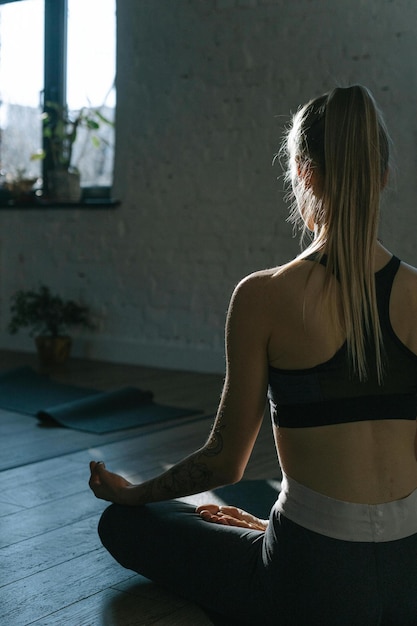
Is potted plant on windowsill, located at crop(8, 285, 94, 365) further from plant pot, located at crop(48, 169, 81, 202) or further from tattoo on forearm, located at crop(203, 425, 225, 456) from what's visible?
tattoo on forearm, located at crop(203, 425, 225, 456)

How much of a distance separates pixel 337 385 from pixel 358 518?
0.75ft

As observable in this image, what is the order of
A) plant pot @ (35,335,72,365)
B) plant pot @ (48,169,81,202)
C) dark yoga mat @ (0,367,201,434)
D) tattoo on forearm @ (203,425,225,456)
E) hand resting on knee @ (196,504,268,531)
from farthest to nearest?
plant pot @ (48,169,81,202) < plant pot @ (35,335,72,365) < dark yoga mat @ (0,367,201,434) < hand resting on knee @ (196,504,268,531) < tattoo on forearm @ (203,425,225,456)

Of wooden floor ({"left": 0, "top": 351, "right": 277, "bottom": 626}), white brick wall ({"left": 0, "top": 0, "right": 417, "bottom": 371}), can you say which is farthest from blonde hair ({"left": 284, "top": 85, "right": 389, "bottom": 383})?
white brick wall ({"left": 0, "top": 0, "right": 417, "bottom": 371})

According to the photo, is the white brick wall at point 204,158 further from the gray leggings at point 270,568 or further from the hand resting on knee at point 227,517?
the gray leggings at point 270,568

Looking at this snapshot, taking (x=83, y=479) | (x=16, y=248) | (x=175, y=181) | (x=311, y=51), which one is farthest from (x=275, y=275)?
(x=16, y=248)

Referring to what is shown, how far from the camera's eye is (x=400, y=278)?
142cm

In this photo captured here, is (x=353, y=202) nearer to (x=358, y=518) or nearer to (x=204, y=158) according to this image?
(x=358, y=518)

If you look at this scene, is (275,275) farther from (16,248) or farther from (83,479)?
(16,248)

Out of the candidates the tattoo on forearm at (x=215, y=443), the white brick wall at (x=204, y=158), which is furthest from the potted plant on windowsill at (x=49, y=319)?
the tattoo on forearm at (x=215, y=443)

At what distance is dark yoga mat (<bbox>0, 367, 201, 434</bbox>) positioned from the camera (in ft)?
12.7

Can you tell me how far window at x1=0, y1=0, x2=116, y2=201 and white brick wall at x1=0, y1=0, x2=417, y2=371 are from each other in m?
0.26

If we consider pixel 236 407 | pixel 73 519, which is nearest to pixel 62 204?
pixel 73 519

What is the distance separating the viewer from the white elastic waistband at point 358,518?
1.43 meters

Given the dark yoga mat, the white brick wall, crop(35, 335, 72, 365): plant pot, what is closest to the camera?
the dark yoga mat
